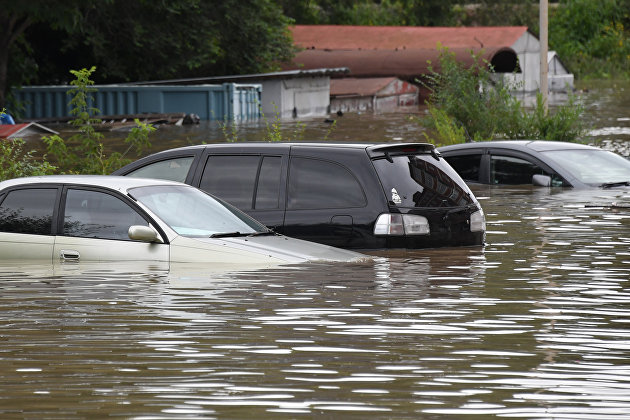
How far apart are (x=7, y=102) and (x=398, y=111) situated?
55.3ft

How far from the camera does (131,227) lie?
968cm

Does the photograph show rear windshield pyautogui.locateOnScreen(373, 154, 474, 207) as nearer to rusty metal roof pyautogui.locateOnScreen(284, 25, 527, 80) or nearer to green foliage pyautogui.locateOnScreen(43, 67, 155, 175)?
green foliage pyautogui.locateOnScreen(43, 67, 155, 175)

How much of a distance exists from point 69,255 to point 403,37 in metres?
60.1

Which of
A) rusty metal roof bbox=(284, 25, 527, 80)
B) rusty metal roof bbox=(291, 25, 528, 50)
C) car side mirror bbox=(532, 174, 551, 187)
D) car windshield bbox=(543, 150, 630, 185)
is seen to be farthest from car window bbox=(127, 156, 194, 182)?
rusty metal roof bbox=(291, 25, 528, 50)

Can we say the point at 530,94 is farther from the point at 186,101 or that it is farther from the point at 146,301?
the point at 146,301

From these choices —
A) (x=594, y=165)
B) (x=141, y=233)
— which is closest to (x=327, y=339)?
(x=141, y=233)

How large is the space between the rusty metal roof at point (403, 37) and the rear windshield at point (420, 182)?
50.8m

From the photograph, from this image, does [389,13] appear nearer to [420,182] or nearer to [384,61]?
[384,61]

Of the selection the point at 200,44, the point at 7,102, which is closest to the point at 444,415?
the point at 7,102

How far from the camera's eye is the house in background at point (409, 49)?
201ft

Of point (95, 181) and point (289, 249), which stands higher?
point (95, 181)

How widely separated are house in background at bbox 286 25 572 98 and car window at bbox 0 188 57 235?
1889 inches

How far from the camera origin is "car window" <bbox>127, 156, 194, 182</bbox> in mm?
12148

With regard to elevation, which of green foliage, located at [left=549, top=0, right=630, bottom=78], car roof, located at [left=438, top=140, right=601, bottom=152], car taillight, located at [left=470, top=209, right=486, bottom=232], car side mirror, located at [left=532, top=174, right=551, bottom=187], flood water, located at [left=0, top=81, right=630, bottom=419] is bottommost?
flood water, located at [left=0, top=81, right=630, bottom=419]
